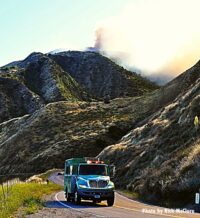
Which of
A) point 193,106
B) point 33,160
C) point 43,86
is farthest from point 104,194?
point 43,86

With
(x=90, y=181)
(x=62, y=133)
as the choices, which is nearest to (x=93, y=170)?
(x=90, y=181)

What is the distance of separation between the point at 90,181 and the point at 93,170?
1.39 meters

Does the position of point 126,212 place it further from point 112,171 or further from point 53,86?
point 53,86

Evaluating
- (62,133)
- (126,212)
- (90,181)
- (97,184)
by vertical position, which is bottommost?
(126,212)

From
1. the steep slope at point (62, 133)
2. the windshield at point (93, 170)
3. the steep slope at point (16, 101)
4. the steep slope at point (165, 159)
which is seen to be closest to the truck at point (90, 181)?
the windshield at point (93, 170)

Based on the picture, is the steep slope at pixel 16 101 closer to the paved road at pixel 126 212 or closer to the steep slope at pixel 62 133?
the steep slope at pixel 62 133

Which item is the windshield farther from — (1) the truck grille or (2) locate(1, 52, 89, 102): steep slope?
(2) locate(1, 52, 89, 102): steep slope

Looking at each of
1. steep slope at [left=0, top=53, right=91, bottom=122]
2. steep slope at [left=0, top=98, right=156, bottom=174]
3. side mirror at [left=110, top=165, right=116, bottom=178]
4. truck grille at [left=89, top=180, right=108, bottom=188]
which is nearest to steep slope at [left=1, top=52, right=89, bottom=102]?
steep slope at [left=0, top=53, right=91, bottom=122]

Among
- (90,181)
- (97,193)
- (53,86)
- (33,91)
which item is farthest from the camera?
(33,91)

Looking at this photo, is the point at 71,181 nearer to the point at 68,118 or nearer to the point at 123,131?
the point at 123,131

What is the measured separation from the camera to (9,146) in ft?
380

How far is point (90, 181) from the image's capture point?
28531 millimetres

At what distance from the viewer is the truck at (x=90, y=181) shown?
28328mm

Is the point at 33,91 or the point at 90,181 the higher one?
the point at 33,91
